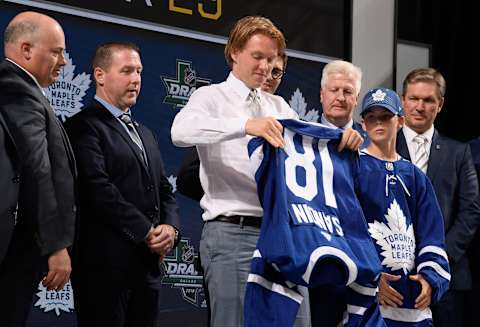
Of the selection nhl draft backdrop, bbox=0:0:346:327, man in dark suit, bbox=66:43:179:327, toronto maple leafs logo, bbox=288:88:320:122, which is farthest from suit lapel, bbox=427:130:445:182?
man in dark suit, bbox=66:43:179:327

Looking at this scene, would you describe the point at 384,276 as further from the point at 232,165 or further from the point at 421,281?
the point at 232,165

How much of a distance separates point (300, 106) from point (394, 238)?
1.81 m

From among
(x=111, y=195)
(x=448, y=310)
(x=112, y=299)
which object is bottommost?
(x=448, y=310)

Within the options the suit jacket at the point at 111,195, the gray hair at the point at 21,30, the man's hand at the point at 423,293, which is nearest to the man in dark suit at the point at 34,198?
the gray hair at the point at 21,30

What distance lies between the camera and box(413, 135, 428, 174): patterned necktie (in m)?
3.89

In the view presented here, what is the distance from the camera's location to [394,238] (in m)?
2.99

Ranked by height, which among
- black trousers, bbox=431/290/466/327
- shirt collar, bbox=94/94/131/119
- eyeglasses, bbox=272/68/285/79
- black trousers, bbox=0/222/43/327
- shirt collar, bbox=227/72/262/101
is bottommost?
black trousers, bbox=431/290/466/327

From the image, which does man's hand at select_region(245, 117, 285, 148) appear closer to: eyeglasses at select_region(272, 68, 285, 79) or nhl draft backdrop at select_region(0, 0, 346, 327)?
eyeglasses at select_region(272, 68, 285, 79)

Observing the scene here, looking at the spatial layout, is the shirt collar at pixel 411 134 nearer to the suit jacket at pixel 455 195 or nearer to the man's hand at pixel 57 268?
the suit jacket at pixel 455 195

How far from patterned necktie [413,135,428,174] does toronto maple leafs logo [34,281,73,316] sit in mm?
1672

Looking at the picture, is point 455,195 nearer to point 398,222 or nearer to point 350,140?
point 398,222

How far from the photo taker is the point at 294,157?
2.51 m

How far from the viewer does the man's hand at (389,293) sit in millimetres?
3018

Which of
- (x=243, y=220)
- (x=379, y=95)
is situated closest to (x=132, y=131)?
(x=243, y=220)
